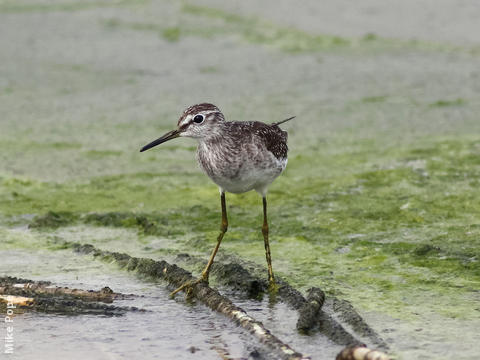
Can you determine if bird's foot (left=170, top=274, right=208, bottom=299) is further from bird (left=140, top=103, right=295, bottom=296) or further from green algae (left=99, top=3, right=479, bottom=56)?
green algae (left=99, top=3, right=479, bottom=56)

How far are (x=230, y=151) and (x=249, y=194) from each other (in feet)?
8.08

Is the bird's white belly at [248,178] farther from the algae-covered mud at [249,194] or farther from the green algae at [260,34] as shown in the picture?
the green algae at [260,34]

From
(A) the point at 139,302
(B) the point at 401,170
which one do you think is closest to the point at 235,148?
(A) the point at 139,302

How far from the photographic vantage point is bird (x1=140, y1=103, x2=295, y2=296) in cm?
546

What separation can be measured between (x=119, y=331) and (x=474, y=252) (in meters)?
2.60

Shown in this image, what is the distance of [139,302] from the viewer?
5.32 metres

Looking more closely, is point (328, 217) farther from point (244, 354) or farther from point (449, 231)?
point (244, 354)

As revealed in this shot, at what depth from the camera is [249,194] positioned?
25.9 ft

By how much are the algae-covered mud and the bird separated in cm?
70

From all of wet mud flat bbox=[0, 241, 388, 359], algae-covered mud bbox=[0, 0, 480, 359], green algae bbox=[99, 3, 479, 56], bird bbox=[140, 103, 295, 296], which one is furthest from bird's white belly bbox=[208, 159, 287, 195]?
green algae bbox=[99, 3, 479, 56]

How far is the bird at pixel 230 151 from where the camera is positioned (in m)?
5.46

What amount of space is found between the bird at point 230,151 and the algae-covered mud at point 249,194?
0.70 m

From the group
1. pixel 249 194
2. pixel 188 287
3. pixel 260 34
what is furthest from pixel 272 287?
pixel 260 34

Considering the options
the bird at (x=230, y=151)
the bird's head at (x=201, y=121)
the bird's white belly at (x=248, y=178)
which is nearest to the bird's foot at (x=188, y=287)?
the bird at (x=230, y=151)
